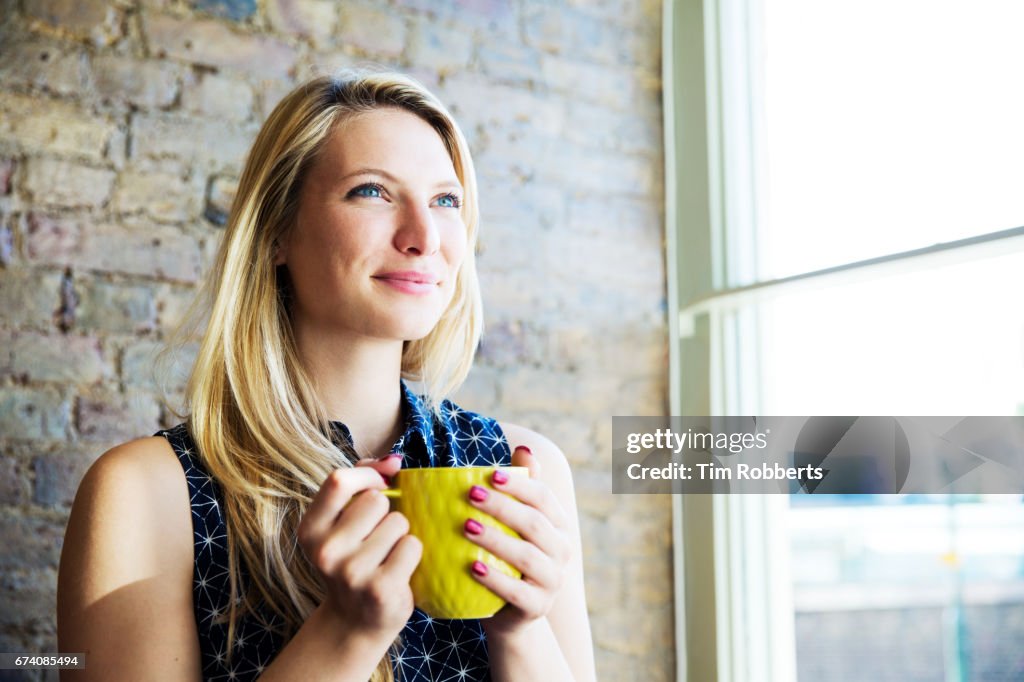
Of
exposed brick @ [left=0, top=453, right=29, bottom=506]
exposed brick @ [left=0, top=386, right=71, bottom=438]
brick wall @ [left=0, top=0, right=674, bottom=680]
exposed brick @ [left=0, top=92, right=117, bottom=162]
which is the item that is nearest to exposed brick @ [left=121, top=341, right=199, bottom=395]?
brick wall @ [left=0, top=0, right=674, bottom=680]

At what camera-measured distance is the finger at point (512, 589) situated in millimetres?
742

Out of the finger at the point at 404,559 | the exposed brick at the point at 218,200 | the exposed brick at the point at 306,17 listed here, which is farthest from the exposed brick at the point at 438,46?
the finger at the point at 404,559

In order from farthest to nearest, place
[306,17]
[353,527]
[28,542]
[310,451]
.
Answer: [306,17] → [28,542] → [310,451] → [353,527]

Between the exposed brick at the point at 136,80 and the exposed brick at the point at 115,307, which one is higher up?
the exposed brick at the point at 136,80

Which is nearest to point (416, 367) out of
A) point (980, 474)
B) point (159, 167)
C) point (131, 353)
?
point (131, 353)

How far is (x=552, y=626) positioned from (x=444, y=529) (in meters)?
0.47

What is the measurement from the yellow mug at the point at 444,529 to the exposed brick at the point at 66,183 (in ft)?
3.94

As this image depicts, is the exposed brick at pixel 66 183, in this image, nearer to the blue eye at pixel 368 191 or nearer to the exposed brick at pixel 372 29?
the exposed brick at pixel 372 29

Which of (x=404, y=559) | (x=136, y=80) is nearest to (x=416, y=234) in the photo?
(x=404, y=559)

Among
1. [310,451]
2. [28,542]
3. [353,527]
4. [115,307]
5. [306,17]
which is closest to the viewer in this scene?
[353,527]

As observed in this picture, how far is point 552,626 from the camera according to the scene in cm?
114

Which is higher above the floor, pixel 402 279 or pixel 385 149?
pixel 385 149

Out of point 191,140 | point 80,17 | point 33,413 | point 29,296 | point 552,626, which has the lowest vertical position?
point 552,626

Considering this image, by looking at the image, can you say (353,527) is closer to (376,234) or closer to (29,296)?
(376,234)
